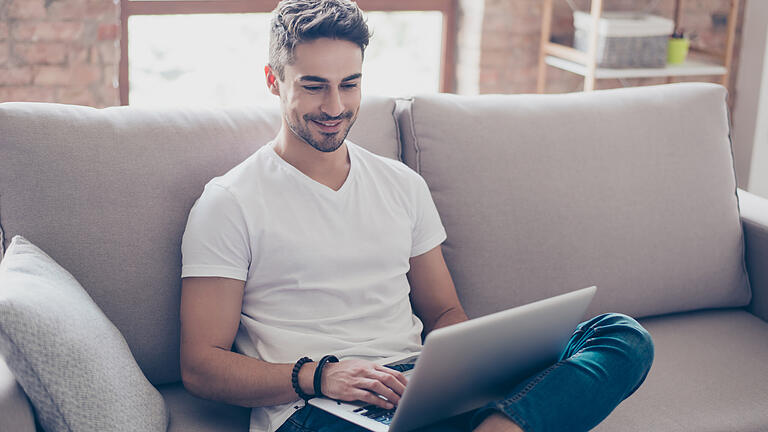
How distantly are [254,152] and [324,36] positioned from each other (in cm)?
30

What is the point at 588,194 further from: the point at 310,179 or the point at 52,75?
the point at 52,75

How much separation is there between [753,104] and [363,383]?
117 inches

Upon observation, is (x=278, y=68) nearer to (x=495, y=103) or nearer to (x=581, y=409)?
(x=495, y=103)

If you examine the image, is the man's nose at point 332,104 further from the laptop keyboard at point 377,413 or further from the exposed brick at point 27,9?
the exposed brick at point 27,9

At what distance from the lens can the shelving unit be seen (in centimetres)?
308

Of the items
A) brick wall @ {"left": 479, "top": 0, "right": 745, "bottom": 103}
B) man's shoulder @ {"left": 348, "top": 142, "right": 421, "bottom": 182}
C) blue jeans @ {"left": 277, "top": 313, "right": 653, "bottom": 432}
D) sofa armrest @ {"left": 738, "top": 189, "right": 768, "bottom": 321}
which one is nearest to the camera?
blue jeans @ {"left": 277, "top": 313, "right": 653, "bottom": 432}

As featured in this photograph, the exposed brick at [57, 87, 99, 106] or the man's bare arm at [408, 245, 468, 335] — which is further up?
the exposed brick at [57, 87, 99, 106]

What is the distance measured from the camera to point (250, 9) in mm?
3072

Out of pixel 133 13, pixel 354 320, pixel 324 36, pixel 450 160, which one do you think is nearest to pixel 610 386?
pixel 354 320

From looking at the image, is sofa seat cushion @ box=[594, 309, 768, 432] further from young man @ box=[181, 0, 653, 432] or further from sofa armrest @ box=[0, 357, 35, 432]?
sofa armrest @ box=[0, 357, 35, 432]

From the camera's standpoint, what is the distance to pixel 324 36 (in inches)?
58.5

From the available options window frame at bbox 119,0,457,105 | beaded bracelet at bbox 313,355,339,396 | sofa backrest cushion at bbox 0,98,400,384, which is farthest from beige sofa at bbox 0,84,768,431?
window frame at bbox 119,0,457,105

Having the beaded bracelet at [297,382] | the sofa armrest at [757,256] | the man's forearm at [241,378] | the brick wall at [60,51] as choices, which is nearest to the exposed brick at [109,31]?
the brick wall at [60,51]

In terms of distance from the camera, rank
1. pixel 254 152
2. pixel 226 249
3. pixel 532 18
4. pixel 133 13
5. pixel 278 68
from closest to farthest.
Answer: pixel 226 249, pixel 278 68, pixel 254 152, pixel 133 13, pixel 532 18
